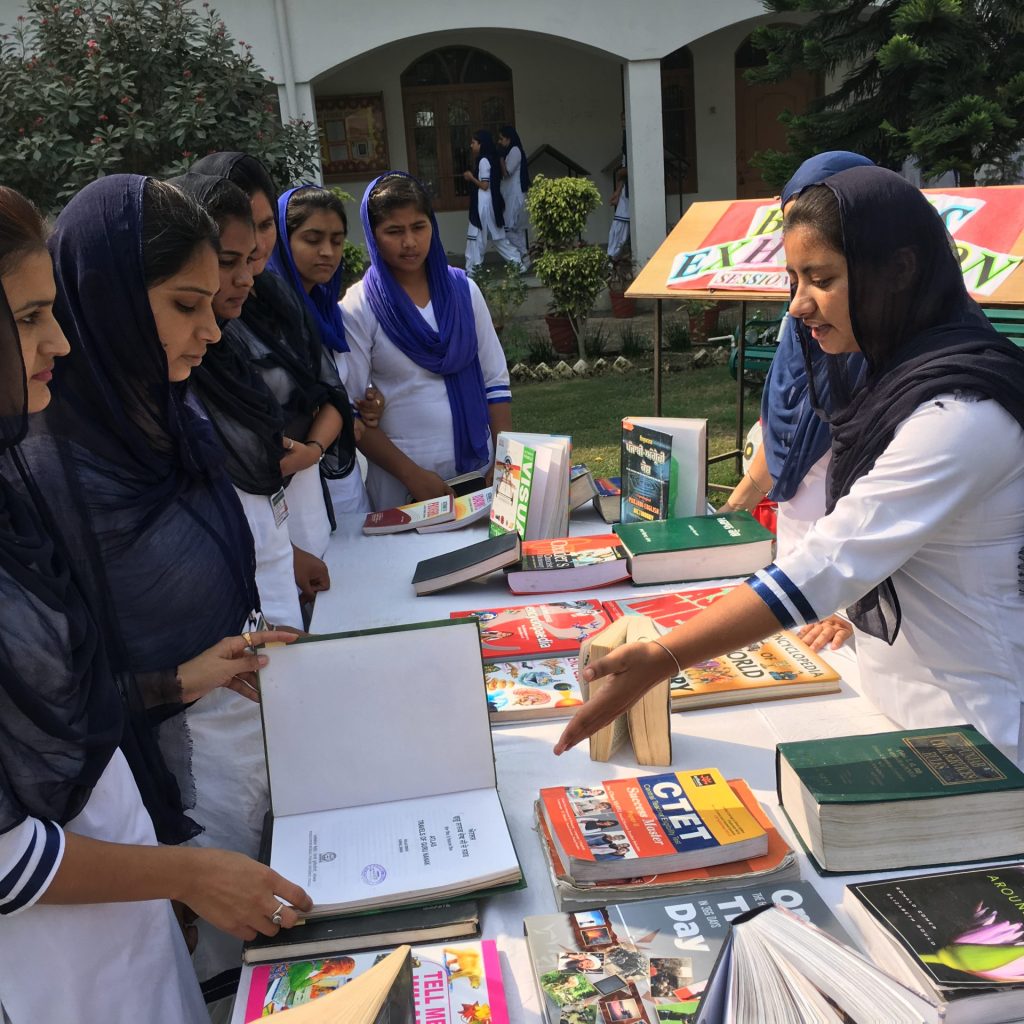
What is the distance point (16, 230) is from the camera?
105 cm

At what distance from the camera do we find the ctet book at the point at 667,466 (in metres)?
2.31

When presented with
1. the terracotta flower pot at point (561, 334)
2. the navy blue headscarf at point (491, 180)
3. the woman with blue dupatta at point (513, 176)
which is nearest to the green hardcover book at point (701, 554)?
the terracotta flower pot at point (561, 334)

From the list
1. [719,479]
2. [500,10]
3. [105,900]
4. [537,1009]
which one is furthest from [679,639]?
[500,10]

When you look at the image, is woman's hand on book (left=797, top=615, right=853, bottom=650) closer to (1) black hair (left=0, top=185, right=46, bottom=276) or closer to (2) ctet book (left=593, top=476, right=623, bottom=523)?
(2) ctet book (left=593, top=476, right=623, bottom=523)

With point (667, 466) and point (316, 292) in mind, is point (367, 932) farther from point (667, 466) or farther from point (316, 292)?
point (316, 292)

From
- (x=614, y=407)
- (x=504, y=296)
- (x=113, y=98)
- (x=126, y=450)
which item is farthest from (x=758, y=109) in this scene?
(x=126, y=450)

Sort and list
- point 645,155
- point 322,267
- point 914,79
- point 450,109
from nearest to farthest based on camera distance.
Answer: point 322,267 → point 914,79 → point 645,155 → point 450,109

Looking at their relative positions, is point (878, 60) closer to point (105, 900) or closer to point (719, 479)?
point (719, 479)

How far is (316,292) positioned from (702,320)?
6339 mm

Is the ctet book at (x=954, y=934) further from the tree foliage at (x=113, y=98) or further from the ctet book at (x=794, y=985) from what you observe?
the tree foliage at (x=113, y=98)

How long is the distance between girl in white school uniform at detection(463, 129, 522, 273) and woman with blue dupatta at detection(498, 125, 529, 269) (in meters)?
0.06

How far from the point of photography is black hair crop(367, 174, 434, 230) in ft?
9.39

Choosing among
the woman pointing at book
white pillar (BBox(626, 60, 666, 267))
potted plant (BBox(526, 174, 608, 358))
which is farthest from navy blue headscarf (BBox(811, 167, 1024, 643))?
white pillar (BBox(626, 60, 666, 267))

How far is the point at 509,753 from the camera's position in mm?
1547
